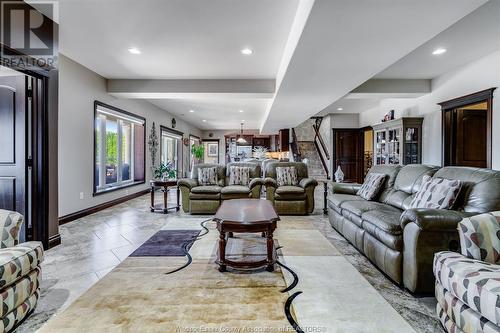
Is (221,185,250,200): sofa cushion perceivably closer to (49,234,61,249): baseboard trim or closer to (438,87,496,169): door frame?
(49,234,61,249): baseboard trim

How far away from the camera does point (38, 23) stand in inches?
117

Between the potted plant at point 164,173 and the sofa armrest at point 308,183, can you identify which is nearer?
the sofa armrest at point 308,183

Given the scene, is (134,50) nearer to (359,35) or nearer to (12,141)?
(12,141)

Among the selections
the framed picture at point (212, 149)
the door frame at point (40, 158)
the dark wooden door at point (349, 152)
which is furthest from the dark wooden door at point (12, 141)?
the framed picture at point (212, 149)

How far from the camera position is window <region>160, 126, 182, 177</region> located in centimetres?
958

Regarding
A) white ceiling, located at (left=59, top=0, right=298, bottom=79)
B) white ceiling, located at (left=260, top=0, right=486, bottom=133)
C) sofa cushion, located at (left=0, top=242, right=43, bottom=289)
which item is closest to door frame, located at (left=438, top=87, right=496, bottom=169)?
white ceiling, located at (left=260, top=0, right=486, bottom=133)

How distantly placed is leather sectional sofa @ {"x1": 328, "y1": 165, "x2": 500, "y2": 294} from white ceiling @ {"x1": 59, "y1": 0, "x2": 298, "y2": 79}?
2358mm

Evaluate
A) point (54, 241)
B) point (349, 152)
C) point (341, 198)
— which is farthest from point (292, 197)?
point (349, 152)

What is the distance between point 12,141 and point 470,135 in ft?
24.1

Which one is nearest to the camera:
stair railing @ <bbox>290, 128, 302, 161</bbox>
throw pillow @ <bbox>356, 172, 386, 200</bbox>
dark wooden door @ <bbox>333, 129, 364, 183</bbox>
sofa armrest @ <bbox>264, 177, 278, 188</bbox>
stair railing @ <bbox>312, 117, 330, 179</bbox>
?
throw pillow @ <bbox>356, 172, 386, 200</bbox>

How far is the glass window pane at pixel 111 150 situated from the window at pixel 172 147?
2.65m

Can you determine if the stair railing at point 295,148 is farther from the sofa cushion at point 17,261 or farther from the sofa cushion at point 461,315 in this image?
the sofa cushion at point 17,261

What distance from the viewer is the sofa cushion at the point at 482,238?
5.71ft

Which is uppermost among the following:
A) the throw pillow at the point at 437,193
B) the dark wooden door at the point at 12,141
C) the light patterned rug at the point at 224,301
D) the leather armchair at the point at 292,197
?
the dark wooden door at the point at 12,141
